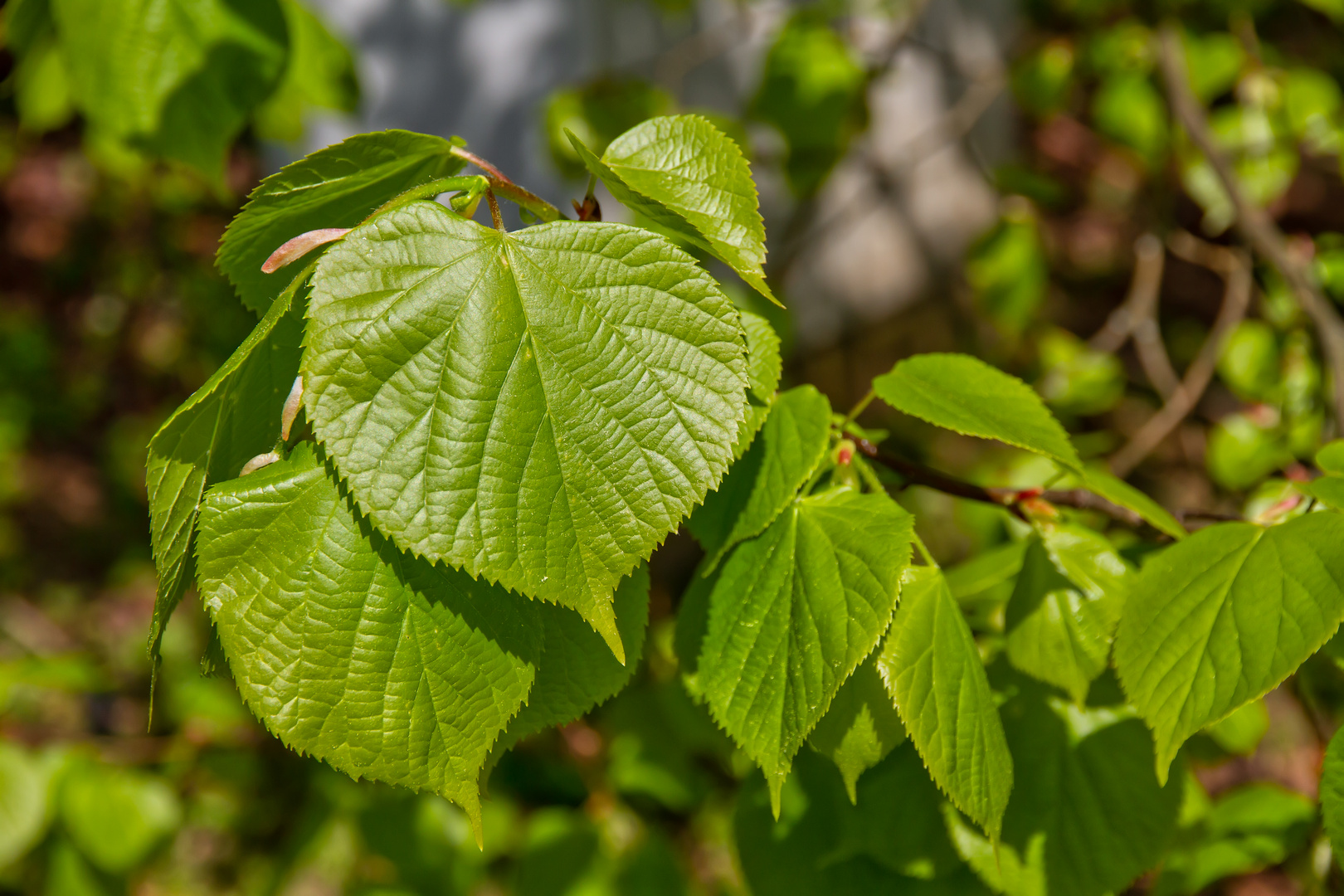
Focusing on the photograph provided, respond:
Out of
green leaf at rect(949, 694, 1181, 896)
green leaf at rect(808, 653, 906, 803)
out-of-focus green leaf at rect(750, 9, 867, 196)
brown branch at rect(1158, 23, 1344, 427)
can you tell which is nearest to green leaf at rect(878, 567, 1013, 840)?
green leaf at rect(808, 653, 906, 803)

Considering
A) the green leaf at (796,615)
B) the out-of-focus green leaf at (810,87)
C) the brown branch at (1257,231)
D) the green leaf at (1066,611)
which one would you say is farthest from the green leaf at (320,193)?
the out-of-focus green leaf at (810,87)

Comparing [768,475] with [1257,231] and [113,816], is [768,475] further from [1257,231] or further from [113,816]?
[113,816]

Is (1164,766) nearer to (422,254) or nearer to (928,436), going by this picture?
(422,254)

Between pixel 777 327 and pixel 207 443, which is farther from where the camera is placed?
pixel 777 327

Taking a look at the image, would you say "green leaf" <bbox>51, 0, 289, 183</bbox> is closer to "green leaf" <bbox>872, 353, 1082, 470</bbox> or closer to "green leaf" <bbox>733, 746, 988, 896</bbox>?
"green leaf" <bbox>872, 353, 1082, 470</bbox>

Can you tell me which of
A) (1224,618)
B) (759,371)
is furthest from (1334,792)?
(759,371)

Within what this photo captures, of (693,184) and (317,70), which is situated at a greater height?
(693,184)
